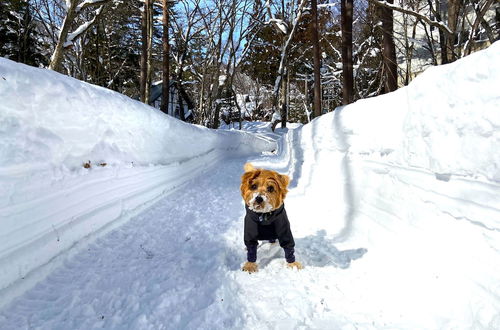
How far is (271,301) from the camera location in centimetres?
209

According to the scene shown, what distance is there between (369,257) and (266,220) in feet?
3.35

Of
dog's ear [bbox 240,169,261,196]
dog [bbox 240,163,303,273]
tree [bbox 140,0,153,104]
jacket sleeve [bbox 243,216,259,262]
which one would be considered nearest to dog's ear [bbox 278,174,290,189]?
dog [bbox 240,163,303,273]

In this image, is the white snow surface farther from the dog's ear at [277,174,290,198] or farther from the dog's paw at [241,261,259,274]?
the dog's ear at [277,174,290,198]

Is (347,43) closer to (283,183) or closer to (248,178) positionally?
(283,183)

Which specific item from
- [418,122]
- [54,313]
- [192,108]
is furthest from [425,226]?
[192,108]

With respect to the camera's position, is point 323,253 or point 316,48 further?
point 316,48

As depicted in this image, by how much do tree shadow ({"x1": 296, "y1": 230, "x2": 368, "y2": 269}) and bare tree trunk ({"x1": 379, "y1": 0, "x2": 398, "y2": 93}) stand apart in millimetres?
6224

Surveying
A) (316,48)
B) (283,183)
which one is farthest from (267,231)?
(316,48)

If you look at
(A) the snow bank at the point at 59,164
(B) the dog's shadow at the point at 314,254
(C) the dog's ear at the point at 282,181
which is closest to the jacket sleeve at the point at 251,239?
(B) the dog's shadow at the point at 314,254

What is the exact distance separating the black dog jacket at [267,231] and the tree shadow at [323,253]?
29 centimetres

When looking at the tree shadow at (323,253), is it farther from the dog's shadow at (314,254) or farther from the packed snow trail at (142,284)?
the packed snow trail at (142,284)

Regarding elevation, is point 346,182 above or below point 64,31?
below

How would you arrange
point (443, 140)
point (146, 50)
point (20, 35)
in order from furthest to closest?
point (20, 35), point (146, 50), point (443, 140)

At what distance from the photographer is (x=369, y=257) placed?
269cm
